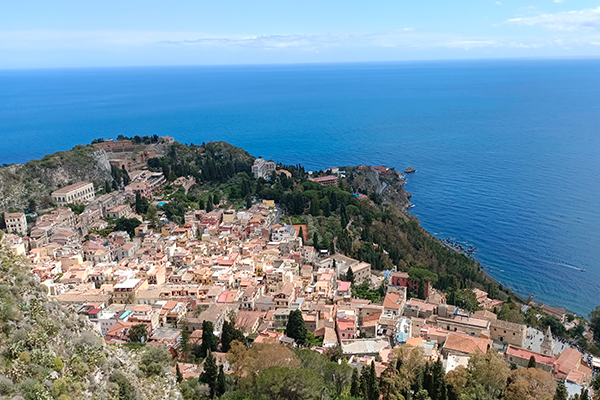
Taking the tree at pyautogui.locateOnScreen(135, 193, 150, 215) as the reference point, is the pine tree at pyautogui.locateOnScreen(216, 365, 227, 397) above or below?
below

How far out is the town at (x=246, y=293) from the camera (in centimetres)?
2753

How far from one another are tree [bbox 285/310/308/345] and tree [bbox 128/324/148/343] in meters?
8.25

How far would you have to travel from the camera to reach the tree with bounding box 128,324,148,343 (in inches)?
1059

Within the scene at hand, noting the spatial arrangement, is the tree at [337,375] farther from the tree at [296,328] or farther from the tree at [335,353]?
the tree at [296,328]

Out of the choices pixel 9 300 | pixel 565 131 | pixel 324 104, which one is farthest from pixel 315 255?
pixel 324 104

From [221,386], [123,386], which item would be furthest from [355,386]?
→ [123,386]

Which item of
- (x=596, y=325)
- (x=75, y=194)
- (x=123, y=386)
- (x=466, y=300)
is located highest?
(x=123, y=386)

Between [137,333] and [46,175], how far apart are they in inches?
1390

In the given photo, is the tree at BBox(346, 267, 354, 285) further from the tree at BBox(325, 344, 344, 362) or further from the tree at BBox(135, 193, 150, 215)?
the tree at BBox(135, 193, 150, 215)

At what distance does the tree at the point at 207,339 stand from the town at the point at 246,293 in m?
0.12

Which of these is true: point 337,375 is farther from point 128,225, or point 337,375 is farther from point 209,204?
point 209,204

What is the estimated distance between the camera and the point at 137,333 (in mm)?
27000

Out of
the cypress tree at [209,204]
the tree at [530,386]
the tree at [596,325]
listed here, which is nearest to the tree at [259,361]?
the tree at [530,386]

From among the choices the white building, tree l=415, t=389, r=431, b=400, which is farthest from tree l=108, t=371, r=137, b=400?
the white building
